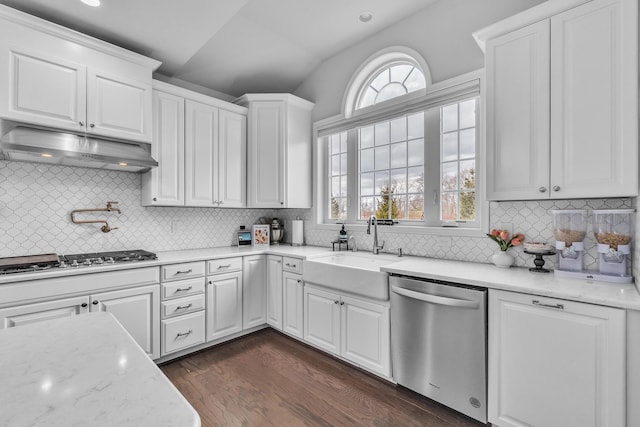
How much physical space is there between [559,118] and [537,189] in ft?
1.41

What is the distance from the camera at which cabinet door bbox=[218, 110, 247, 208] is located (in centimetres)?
347

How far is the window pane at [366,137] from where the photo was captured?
3445 mm

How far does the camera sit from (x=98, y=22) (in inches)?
95.4

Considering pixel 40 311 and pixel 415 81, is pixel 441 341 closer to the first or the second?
pixel 415 81

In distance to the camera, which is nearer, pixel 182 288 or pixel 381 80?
pixel 182 288

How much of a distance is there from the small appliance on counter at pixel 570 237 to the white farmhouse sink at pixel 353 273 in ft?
3.66

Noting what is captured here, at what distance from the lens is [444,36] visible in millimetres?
2752

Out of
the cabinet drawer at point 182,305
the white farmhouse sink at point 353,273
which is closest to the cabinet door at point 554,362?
the white farmhouse sink at point 353,273

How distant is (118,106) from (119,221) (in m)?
1.07

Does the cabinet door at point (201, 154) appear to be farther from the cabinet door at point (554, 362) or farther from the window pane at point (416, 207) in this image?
the cabinet door at point (554, 362)

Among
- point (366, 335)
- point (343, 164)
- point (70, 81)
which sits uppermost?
point (70, 81)

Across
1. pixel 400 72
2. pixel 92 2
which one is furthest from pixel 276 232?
pixel 92 2

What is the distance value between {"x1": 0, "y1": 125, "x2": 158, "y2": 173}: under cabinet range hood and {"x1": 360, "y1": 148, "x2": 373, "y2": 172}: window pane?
6.75 feet

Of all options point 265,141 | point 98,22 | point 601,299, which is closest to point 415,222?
point 601,299
